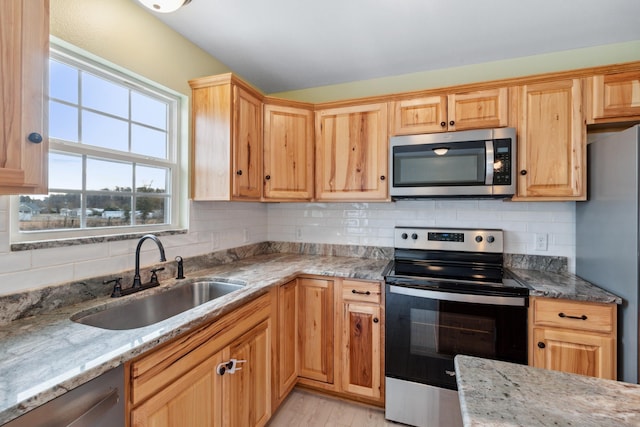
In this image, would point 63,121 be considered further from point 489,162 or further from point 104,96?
point 489,162

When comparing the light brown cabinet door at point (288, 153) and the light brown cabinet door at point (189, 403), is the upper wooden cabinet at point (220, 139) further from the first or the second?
the light brown cabinet door at point (189, 403)

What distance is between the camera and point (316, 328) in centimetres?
206

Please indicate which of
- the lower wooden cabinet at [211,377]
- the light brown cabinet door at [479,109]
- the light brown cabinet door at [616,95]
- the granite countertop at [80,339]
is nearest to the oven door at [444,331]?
the granite countertop at [80,339]

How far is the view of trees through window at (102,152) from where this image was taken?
1.33 m

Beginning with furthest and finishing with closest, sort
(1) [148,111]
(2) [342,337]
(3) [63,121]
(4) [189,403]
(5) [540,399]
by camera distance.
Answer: (2) [342,337]
(1) [148,111]
(3) [63,121]
(4) [189,403]
(5) [540,399]

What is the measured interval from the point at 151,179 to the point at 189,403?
1296 mm

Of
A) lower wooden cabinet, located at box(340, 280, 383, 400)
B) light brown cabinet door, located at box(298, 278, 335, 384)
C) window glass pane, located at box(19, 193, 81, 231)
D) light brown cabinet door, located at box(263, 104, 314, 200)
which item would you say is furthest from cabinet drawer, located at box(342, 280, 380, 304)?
window glass pane, located at box(19, 193, 81, 231)

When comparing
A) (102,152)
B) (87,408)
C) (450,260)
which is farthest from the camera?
(450,260)

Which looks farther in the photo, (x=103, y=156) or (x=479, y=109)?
(x=479, y=109)

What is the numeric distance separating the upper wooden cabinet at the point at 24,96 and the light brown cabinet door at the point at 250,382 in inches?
40.0

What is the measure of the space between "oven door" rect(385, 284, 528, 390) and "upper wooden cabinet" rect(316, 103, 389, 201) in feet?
2.62

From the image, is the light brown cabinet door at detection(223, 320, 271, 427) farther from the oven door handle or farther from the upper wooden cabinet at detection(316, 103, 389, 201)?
the upper wooden cabinet at detection(316, 103, 389, 201)

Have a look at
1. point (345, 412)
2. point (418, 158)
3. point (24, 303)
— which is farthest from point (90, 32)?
point (345, 412)

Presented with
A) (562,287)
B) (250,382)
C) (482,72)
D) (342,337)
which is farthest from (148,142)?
(562,287)
